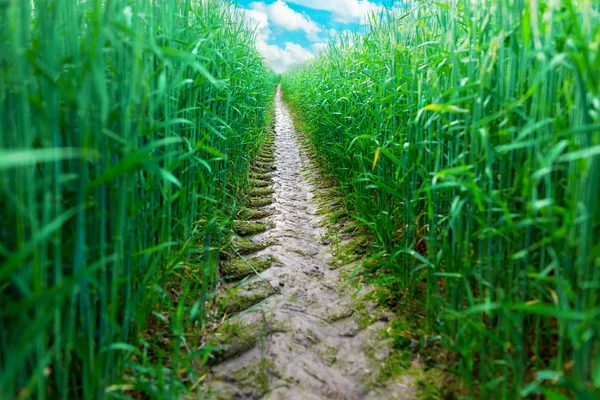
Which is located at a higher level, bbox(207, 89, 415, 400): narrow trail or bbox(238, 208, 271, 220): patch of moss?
bbox(238, 208, 271, 220): patch of moss

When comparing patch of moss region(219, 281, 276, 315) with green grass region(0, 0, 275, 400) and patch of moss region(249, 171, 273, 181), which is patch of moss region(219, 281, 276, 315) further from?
patch of moss region(249, 171, 273, 181)

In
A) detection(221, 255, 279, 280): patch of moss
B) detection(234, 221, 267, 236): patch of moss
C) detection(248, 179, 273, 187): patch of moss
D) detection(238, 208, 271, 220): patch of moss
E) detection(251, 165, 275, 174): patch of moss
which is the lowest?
detection(221, 255, 279, 280): patch of moss

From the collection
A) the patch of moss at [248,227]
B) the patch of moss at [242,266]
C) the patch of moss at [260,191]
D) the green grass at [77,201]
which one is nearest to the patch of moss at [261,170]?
the patch of moss at [260,191]

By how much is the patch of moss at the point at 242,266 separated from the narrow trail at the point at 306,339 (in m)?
0.04

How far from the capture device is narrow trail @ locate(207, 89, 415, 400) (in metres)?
1.47

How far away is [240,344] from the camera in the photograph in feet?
5.48

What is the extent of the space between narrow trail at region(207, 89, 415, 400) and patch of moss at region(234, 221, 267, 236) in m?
0.07

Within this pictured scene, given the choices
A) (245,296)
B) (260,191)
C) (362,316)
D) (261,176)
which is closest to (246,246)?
(245,296)

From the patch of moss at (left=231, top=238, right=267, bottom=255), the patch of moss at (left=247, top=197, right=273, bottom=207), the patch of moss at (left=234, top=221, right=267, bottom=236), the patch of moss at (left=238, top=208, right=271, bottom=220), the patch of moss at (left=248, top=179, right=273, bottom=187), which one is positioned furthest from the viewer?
the patch of moss at (left=248, top=179, right=273, bottom=187)

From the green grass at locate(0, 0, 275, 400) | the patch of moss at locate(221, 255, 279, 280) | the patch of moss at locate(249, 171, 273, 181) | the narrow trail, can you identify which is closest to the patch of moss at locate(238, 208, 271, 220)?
the narrow trail

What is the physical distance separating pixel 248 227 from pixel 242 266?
22.2 inches

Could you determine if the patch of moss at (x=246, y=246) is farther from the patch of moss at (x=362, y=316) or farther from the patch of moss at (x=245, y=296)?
the patch of moss at (x=362, y=316)

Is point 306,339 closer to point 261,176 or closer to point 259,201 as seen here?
point 259,201

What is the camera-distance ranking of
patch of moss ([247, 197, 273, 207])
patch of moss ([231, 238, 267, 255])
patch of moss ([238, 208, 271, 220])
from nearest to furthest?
1. patch of moss ([231, 238, 267, 255])
2. patch of moss ([238, 208, 271, 220])
3. patch of moss ([247, 197, 273, 207])
